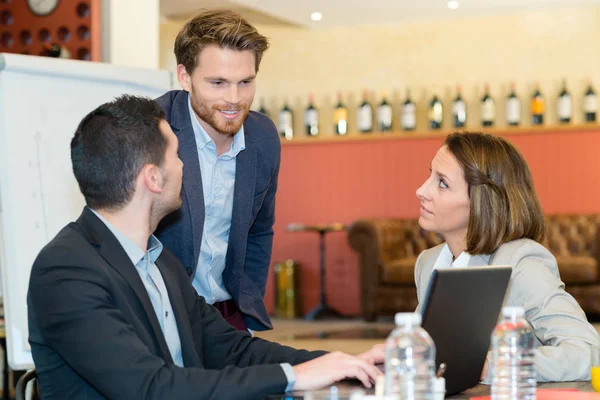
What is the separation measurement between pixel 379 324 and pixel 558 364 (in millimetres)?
6739

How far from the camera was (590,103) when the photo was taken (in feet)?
28.3

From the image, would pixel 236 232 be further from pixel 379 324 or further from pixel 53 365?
pixel 379 324

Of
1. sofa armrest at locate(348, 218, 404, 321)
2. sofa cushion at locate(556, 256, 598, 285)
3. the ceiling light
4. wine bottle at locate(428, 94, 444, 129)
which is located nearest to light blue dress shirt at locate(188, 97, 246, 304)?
sofa cushion at locate(556, 256, 598, 285)

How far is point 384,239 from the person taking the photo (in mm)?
8430

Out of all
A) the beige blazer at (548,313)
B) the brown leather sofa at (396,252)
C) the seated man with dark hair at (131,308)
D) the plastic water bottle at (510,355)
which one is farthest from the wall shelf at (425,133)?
the plastic water bottle at (510,355)

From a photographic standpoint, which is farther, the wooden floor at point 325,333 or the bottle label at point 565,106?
the bottle label at point 565,106

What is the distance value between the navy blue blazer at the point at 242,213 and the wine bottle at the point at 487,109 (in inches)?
249

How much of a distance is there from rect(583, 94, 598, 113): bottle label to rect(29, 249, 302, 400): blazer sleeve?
7.66 metres

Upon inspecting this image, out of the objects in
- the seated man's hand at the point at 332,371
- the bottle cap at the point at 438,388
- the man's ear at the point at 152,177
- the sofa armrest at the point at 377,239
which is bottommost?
the sofa armrest at the point at 377,239

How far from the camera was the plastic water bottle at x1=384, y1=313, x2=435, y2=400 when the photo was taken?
1294 millimetres

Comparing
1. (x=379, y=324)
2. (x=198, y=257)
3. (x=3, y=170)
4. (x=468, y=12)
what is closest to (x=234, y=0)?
(x=468, y=12)

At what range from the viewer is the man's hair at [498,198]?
224 cm

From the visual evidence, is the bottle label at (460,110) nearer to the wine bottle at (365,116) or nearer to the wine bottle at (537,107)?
the wine bottle at (537,107)

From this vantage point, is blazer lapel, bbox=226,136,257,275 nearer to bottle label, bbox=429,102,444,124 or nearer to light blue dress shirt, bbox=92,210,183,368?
light blue dress shirt, bbox=92,210,183,368
